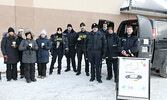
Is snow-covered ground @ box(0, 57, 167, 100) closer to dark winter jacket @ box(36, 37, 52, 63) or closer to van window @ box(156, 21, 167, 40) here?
dark winter jacket @ box(36, 37, 52, 63)

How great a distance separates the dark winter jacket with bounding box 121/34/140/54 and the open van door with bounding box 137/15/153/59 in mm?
236

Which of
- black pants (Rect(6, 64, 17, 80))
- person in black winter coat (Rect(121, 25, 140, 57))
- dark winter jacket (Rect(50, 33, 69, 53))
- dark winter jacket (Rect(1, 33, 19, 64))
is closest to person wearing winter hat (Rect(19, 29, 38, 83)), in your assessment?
dark winter jacket (Rect(1, 33, 19, 64))

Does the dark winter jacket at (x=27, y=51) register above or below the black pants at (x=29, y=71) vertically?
above

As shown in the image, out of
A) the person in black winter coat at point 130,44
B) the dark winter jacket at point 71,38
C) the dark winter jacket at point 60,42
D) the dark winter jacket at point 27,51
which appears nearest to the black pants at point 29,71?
the dark winter jacket at point 27,51

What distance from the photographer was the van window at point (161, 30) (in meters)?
5.51

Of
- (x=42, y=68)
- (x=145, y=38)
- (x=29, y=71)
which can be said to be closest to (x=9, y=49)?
(x=29, y=71)

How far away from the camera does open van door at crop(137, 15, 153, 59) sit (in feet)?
15.8

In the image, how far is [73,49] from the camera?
6887mm

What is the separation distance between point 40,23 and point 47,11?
1003mm

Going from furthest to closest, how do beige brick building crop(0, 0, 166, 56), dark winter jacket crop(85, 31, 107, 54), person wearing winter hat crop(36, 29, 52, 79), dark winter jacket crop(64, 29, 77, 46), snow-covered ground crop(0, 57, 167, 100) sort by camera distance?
beige brick building crop(0, 0, 166, 56)
dark winter jacket crop(64, 29, 77, 46)
person wearing winter hat crop(36, 29, 52, 79)
dark winter jacket crop(85, 31, 107, 54)
snow-covered ground crop(0, 57, 167, 100)

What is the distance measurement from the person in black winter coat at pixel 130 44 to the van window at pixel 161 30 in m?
1.25

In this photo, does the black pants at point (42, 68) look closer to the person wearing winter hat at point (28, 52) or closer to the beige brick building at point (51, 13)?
the person wearing winter hat at point (28, 52)

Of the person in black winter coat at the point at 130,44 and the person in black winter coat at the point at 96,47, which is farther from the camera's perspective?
the person in black winter coat at the point at 96,47

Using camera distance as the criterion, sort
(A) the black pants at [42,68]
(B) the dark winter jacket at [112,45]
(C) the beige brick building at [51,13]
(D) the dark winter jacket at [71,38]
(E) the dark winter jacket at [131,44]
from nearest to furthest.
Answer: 1. (E) the dark winter jacket at [131,44]
2. (B) the dark winter jacket at [112,45]
3. (A) the black pants at [42,68]
4. (D) the dark winter jacket at [71,38]
5. (C) the beige brick building at [51,13]
